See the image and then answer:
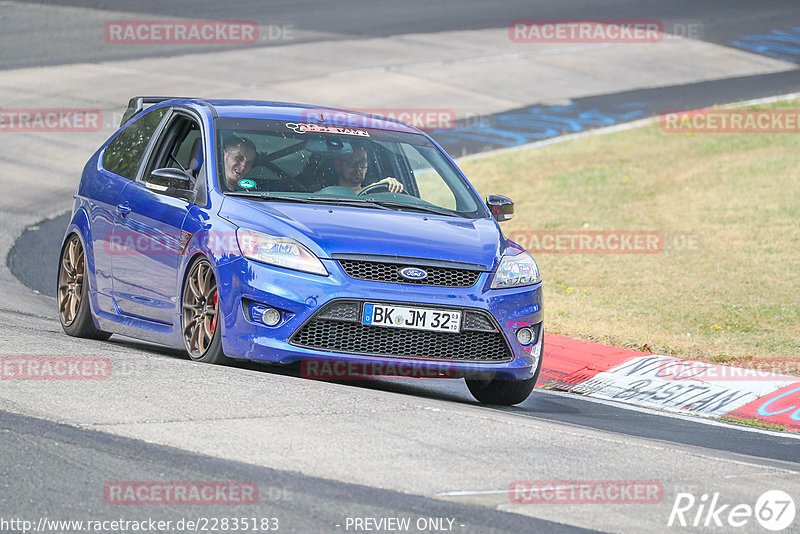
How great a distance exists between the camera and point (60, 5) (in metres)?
32.3

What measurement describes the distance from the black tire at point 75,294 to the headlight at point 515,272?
10.7 ft

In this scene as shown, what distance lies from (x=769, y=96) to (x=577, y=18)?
992cm

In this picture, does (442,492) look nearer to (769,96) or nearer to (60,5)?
(769,96)

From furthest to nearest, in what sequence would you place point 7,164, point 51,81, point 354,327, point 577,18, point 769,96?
1. point 577,18
2. point 769,96
3. point 51,81
4. point 7,164
5. point 354,327

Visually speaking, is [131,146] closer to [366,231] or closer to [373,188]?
[373,188]

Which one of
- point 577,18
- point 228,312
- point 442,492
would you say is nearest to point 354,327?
point 228,312

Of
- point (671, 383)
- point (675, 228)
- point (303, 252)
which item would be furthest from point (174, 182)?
point (675, 228)

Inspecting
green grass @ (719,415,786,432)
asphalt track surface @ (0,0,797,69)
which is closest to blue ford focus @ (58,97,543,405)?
green grass @ (719,415,786,432)

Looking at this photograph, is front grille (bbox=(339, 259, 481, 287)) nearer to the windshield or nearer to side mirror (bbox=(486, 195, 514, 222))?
the windshield

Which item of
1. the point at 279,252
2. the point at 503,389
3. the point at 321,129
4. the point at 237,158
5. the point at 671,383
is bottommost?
the point at 671,383

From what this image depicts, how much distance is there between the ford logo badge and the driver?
1102mm

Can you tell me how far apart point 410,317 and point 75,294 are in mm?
3308

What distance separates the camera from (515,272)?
793 cm

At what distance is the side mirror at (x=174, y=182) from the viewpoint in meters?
8.12
